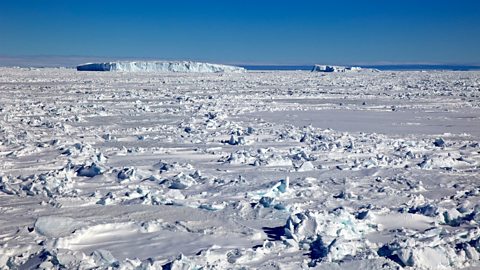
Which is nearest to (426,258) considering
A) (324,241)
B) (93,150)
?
(324,241)

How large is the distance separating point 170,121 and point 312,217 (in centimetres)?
828

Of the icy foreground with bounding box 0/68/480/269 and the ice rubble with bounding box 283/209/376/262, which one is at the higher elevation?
the ice rubble with bounding box 283/209/376/262

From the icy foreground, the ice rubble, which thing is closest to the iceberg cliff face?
the icy foreground

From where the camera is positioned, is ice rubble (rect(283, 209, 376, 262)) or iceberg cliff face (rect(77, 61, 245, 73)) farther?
iceberg cliff face (rect(77, 61, 245, 73))

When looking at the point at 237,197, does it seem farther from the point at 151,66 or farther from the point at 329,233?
the point at 151,66

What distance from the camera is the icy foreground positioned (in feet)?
13.4

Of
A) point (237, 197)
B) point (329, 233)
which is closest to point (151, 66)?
point (237, 197)

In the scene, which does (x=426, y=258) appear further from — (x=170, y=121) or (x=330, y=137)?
(x=170, y=121)

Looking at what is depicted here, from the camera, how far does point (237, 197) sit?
5812mm

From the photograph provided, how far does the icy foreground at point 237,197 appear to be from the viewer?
4.09 meters

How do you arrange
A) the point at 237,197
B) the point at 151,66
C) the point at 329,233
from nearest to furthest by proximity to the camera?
the point at 329,233 < the point at 237,197 < the point at 151,66

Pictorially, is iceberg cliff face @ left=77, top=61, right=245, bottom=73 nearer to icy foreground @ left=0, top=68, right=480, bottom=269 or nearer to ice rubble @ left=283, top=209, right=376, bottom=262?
icy foreground @ left=0, top=68, right=480, bottom=269

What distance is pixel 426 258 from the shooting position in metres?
3.93

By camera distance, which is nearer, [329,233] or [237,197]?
[329,233]
